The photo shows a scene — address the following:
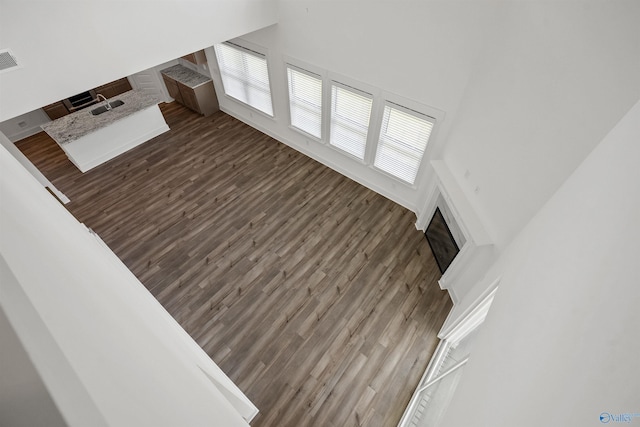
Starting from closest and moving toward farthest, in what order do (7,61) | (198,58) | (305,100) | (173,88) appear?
(7,61), (305,100), (198,58), (173,88)

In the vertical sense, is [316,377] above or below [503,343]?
below

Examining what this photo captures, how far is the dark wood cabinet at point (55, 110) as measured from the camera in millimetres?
7618

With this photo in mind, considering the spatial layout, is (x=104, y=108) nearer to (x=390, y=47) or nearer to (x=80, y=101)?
(x=80, y=101)

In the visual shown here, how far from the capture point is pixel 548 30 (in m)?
2.36

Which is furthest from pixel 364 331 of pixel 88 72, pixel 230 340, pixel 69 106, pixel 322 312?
pixel 69 106

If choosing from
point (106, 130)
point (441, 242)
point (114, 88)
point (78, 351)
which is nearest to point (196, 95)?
point (106, 130)

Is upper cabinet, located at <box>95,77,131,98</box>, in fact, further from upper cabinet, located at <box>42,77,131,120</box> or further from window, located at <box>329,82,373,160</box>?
window, located at <box>329,82,373,160</box>

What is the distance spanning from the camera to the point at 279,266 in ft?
15.3

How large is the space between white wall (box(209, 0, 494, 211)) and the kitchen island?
307 cm

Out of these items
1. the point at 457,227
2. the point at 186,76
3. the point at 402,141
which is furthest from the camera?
the point at 186,76

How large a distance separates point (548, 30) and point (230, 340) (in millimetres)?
4685

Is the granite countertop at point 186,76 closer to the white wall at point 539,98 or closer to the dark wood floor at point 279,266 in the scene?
the dark wood floor at point 279,266

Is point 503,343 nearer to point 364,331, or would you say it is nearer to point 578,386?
point 578,386

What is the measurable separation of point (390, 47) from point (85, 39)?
382 centimetres
